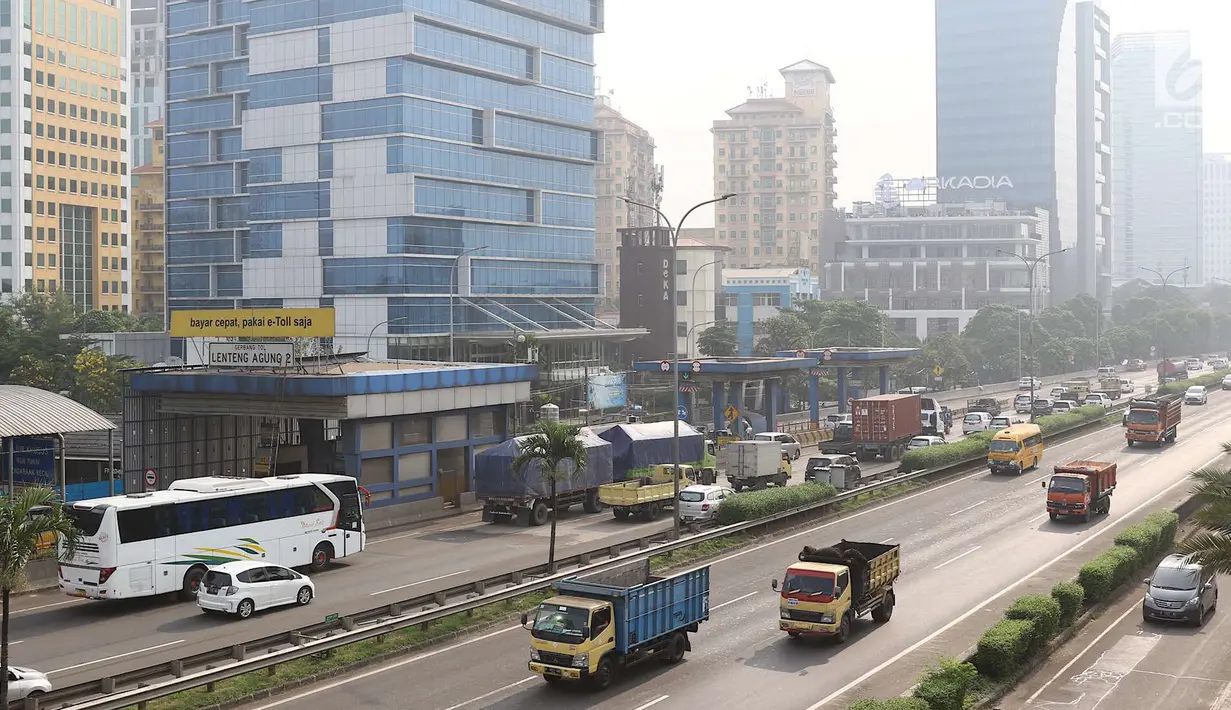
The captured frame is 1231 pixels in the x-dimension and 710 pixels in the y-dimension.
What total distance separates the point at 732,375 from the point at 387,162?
40147mm

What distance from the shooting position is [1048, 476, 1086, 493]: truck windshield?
48.7 m

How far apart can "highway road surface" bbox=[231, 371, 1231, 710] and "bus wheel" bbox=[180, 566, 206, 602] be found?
9.61m

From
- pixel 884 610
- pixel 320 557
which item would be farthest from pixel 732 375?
pixel 884 610

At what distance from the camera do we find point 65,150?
161875 millimetres

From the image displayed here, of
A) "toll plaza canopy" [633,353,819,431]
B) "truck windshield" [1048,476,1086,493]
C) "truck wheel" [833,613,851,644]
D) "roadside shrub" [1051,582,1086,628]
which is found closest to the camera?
"truck wheel" [833,613,851,644]

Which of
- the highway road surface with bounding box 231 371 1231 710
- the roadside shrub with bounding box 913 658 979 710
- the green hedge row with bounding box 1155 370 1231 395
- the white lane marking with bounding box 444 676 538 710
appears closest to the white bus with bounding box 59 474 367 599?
the highway road surface with bounding box 231 371 1231 710

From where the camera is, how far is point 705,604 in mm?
29375

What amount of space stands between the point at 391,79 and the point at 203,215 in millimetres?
28223

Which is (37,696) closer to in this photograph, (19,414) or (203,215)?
(19,414)

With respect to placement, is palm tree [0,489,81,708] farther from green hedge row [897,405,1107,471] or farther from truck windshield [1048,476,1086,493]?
green hedge row [897,405,1107,471]

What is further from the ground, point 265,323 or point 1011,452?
point 265,323

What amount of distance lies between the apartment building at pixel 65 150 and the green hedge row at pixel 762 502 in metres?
124

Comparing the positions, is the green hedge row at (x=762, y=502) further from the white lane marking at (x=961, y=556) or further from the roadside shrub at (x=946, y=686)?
the roadside shrub at (x=946, y=686)

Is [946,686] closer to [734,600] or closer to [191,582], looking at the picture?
[734,600]
